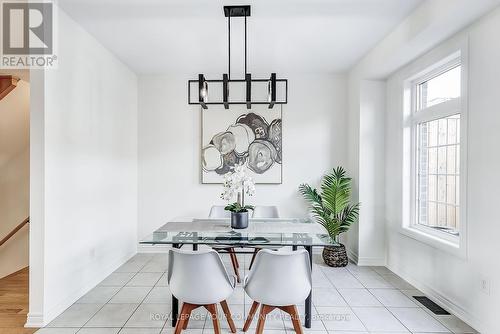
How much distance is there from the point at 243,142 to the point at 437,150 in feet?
8.17

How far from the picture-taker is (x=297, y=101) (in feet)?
15.0

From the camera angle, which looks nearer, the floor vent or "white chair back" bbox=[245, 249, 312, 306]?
"white chair back" bbox=[245, 249, 312, 306]

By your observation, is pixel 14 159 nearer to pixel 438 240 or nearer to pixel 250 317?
pixel 250 317

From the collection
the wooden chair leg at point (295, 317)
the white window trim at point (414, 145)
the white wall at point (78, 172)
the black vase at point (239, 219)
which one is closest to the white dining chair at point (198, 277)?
the wooden chair leg at point (295, 317)

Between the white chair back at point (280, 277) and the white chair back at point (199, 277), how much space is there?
9.7 inches

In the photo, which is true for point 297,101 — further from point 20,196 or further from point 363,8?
point 20,196

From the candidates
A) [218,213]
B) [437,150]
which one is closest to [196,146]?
[218,213]

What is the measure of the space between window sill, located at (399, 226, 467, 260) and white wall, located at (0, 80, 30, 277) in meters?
5.14

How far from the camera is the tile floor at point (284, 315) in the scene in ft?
8.12

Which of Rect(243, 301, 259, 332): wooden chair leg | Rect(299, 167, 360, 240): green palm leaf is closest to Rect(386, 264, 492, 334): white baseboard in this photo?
Rect(299, 167, 360, 240): green palm leaf

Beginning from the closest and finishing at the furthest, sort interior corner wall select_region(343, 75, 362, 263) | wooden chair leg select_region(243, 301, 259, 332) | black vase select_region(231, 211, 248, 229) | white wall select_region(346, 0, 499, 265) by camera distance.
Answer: wooden chair leg select_region(243, 301, 259, 332) → black vase select_region(231, 211, 248, 229) → white wall select_region(346, 0, 499, 265) → interior corner wall select_region(343, 75, 362, 263)

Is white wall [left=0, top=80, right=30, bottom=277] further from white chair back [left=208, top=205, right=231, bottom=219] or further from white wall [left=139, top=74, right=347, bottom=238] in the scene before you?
white chair back [left=208, top=205, right=231, bottom=219]

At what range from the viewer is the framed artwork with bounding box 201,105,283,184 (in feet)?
14.8

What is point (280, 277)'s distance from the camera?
6.86 ft
